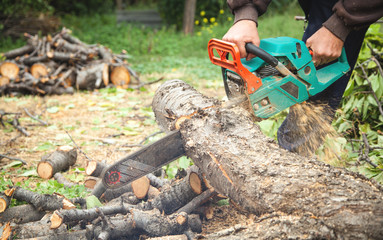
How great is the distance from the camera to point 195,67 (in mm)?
7754

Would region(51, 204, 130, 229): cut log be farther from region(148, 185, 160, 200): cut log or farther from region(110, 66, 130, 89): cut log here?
region(110, 66, 130, 89): cut log

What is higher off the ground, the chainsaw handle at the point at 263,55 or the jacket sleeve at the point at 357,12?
the jacket sleeve at the point at 357,12

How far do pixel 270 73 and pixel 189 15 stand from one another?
1005cm

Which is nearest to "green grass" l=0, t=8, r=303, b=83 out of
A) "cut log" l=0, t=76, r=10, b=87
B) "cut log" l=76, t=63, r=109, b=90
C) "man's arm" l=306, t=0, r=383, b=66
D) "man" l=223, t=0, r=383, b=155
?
"cut log" l=76, t=63, r=109, b=90

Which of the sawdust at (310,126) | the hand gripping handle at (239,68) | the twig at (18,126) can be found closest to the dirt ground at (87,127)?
the twig at (18,126)

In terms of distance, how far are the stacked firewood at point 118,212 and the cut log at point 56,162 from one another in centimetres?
68

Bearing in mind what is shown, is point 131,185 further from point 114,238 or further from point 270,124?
point 270,124

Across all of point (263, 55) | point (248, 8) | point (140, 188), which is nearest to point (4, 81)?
point (140, 188)

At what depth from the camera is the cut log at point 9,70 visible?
5922mm

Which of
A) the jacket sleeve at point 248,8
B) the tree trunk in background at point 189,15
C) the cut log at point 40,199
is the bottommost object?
the cut log at point 40,199

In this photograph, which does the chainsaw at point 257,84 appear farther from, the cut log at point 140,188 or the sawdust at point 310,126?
the sawdust at point 310,126

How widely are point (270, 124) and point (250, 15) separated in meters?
1.64

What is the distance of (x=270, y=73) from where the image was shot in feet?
6.98

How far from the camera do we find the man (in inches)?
80.4
